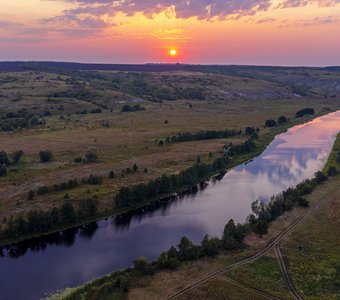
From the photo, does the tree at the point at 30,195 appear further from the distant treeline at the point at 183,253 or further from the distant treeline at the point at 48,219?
the distant treeline at the point at 183,253

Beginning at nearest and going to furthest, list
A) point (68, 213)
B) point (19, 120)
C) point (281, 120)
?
point (68, 213) → point (19, 120) → point (281, 120)

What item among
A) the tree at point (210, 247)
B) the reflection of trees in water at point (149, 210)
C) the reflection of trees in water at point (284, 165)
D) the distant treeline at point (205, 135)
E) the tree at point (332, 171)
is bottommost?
the reflection of trees in water at point (284, 165)

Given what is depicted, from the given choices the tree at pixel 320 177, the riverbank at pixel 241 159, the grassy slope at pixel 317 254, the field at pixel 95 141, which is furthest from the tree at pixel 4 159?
the tree at pixel 320 177

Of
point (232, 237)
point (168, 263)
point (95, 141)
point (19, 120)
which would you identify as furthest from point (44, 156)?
point (19, 120)

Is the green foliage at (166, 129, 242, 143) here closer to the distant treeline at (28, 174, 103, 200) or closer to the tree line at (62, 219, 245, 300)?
the distant treeline at (28, 174, 103, 200)

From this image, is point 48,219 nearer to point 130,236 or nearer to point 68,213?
point 68,213

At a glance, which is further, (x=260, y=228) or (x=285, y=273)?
(x=260, y=228)

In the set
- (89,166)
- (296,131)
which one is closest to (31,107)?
(89,166)
